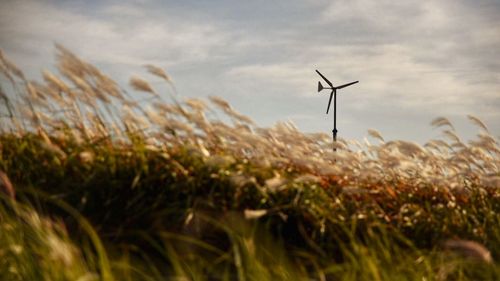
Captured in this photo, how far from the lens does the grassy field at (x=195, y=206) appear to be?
3654 millimetres

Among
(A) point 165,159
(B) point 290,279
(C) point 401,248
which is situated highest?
(A) point 165,159

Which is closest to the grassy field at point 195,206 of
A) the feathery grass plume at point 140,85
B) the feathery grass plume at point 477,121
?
the feathery grass plume at point 140,85

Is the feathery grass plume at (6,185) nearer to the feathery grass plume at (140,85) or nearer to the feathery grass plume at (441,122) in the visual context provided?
the feathery grass plume at (140,85)

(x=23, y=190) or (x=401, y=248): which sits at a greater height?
(x=23, y=190)

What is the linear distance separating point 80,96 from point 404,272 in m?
3.01

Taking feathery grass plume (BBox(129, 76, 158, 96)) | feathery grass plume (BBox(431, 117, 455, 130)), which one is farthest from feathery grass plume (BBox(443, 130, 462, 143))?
feathery grass plume (BBox(129, 76, 158, 96))

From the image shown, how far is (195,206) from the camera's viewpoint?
13.4ft

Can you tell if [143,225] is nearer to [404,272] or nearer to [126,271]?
[126,271]

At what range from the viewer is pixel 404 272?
4.07 metres

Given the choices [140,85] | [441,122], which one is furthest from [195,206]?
[441,122]

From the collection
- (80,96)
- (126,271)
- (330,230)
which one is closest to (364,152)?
(330,230)

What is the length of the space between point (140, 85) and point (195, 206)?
3.64ft

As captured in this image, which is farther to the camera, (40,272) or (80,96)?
(80,96)

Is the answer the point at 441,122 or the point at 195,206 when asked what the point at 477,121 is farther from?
the point at 195,206
